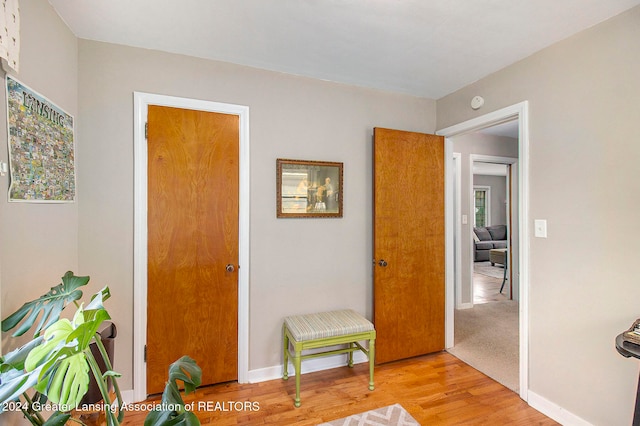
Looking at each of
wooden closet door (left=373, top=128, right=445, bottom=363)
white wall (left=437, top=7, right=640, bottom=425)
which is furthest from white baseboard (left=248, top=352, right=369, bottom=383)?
white wall (left=437, top=7, right=640, bottom=425)

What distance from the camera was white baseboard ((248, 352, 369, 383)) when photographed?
2.38m

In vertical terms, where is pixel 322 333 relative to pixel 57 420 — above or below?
below

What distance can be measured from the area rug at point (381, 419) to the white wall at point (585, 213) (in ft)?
3.13

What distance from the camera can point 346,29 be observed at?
6.15 ft

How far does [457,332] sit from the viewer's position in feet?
11.1

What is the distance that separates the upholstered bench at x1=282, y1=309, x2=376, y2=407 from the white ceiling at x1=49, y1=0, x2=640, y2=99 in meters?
1.98

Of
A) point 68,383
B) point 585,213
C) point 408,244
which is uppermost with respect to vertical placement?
point 585,213

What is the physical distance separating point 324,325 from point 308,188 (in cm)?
109

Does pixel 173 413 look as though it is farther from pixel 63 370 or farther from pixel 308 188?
pixel 308 188

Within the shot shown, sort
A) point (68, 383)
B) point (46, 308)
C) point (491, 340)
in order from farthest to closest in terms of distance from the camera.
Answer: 1. point (491, 340)
2. point (46, 308)
3. point (68, 383)

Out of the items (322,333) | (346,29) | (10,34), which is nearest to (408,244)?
(322,333)

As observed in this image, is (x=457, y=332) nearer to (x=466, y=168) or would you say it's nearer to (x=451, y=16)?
(x=466, y=168)

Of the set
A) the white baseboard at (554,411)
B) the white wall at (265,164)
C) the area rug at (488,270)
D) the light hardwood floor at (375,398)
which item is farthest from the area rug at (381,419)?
the area rug at (488,270)

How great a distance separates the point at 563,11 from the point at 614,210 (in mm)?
1161
